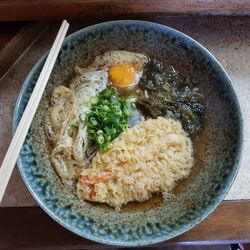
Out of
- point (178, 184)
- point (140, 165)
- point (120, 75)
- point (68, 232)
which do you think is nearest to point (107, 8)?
point (120, 75)

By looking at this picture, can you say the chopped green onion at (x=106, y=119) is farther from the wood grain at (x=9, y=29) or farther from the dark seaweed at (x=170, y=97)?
the wood grain at (x=9, y=29)

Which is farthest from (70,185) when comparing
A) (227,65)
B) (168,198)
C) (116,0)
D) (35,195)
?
(227,65)

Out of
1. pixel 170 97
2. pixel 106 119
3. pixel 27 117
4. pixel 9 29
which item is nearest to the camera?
pixel 27 117

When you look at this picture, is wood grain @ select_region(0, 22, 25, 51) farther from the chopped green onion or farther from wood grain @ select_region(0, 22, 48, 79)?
the chopped green onion

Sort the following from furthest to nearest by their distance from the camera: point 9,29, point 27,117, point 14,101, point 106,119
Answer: point 9,29 → point 14,101 → point 106,119 → point 27,117

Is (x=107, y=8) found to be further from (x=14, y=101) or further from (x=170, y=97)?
(x=14, y=101)

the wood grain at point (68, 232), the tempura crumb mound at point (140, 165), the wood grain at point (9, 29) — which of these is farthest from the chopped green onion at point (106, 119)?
the wood grain at point (9, 29)

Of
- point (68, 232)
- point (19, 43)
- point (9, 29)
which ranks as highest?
point (9, 29)

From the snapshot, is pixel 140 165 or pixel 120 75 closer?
pixel 140 165

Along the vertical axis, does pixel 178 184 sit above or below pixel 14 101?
below
